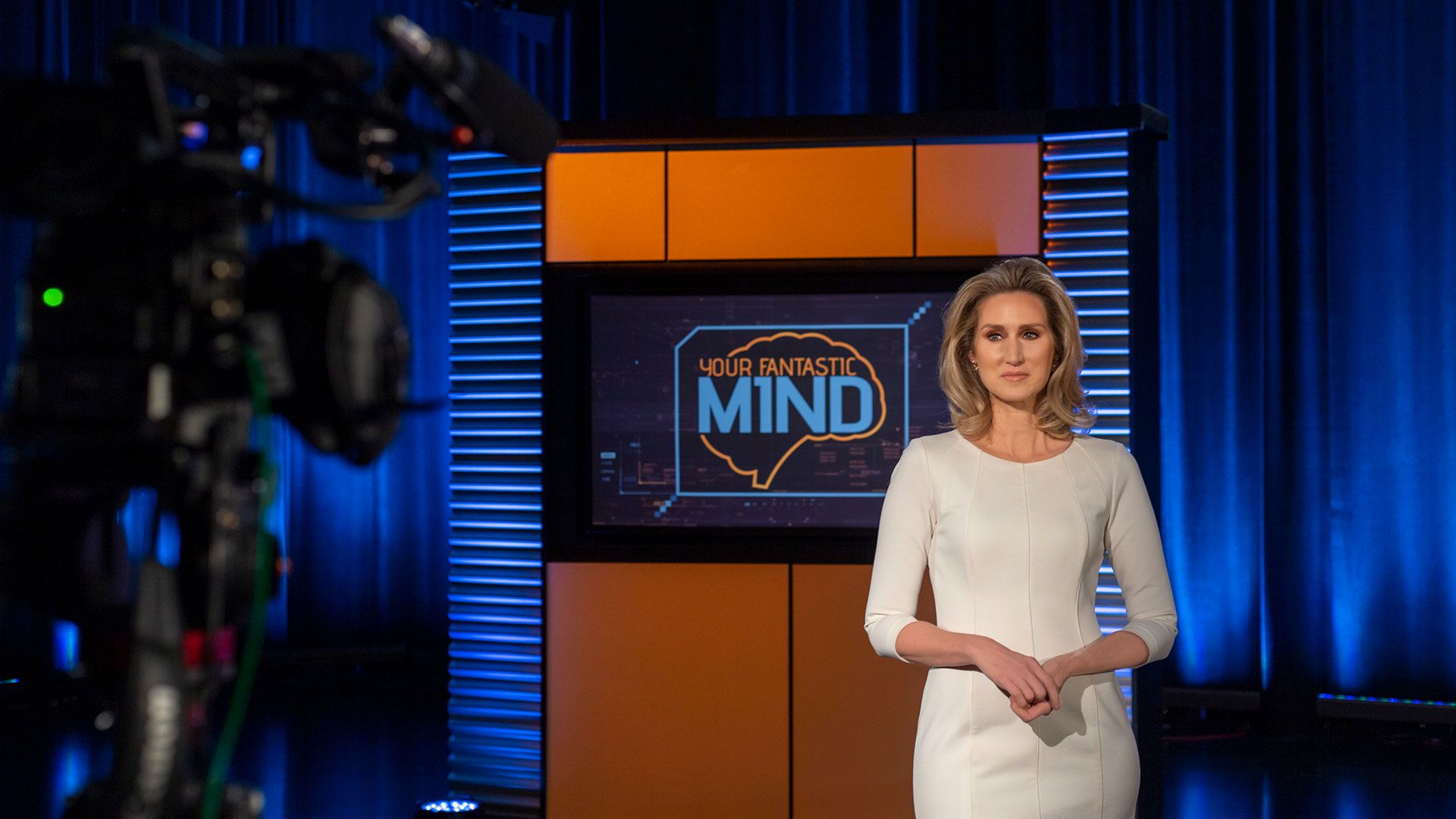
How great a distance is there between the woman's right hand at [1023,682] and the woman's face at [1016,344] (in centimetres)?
39

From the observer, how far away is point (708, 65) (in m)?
5.20

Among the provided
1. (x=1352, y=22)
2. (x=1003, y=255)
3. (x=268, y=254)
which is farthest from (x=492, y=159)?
(x=1352, y=22)

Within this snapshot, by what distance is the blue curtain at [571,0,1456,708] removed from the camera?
14.5 ft

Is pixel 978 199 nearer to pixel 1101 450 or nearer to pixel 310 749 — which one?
pixel 1101 450

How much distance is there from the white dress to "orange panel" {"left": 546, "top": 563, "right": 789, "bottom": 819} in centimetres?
134

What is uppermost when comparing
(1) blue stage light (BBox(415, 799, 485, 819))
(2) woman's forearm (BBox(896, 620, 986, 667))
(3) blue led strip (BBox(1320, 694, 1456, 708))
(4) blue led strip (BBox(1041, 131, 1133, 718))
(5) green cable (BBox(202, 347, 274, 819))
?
(4) blue led strip (BBox(1041, 131, 1133, 718))

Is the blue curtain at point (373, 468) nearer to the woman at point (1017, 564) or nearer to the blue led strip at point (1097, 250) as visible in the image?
the blue led strip at point (1097, 250)

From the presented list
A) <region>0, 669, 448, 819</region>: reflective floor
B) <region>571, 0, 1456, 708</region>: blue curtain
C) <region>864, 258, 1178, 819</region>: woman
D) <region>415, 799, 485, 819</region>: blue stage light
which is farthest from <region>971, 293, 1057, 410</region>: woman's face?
<region>571, 0, 1456, 708</region>: blue curtain

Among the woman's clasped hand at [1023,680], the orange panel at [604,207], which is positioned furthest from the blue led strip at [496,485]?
the woman's clasped hand at [1023,680]

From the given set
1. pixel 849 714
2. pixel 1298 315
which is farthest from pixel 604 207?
pixel 1298 315

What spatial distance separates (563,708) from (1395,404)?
334 cm

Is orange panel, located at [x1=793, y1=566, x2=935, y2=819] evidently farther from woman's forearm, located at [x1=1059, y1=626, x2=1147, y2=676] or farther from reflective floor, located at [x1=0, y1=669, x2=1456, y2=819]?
woman's forearm, located at [x1=1059, y1=626, x2=1147, y2=676]

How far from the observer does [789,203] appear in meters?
3.04

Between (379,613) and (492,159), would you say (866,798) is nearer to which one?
(492,159)
